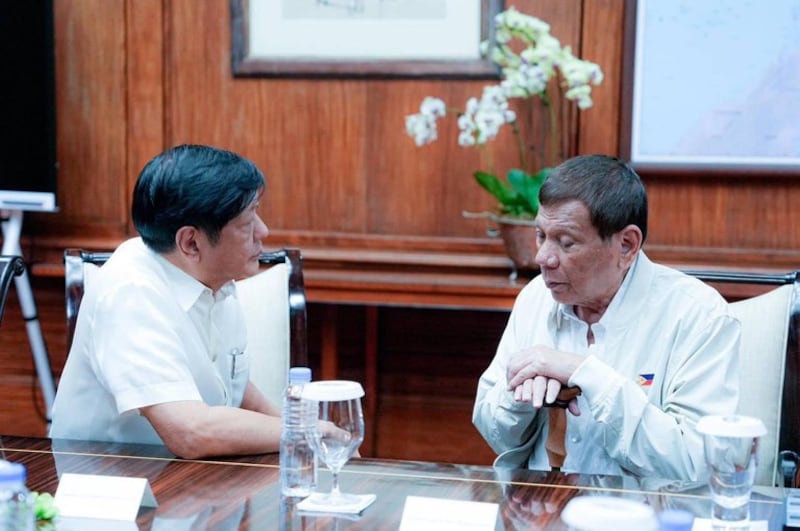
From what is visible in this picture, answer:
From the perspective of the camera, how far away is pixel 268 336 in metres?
2.39

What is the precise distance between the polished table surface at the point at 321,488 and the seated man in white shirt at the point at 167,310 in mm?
104

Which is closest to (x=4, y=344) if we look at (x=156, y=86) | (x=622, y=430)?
(x=156, y=86)

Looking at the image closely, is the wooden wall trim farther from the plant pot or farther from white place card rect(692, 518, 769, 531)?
white place card rect(692, 518, 769, 531)

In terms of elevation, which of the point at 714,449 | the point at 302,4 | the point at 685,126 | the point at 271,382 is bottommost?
the point at 271,382

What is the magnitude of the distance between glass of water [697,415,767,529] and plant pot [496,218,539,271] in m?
1.69

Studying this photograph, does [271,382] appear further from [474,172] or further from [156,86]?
[156,86]

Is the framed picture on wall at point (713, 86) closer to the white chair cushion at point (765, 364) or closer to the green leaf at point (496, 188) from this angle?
the green leaf at point (496, 188)

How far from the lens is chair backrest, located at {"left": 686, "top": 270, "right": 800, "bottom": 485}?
2.08 m

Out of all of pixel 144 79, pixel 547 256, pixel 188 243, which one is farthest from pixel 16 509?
pixel 144 79

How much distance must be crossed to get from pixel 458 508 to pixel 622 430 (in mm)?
491

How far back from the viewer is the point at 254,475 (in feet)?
5.46

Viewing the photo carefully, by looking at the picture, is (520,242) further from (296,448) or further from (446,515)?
(446,515)

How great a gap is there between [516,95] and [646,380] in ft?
4.46

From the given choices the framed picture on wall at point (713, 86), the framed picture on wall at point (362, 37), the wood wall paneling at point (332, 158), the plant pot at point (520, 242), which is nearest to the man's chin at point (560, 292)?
the plant pot at point (520, 242)
